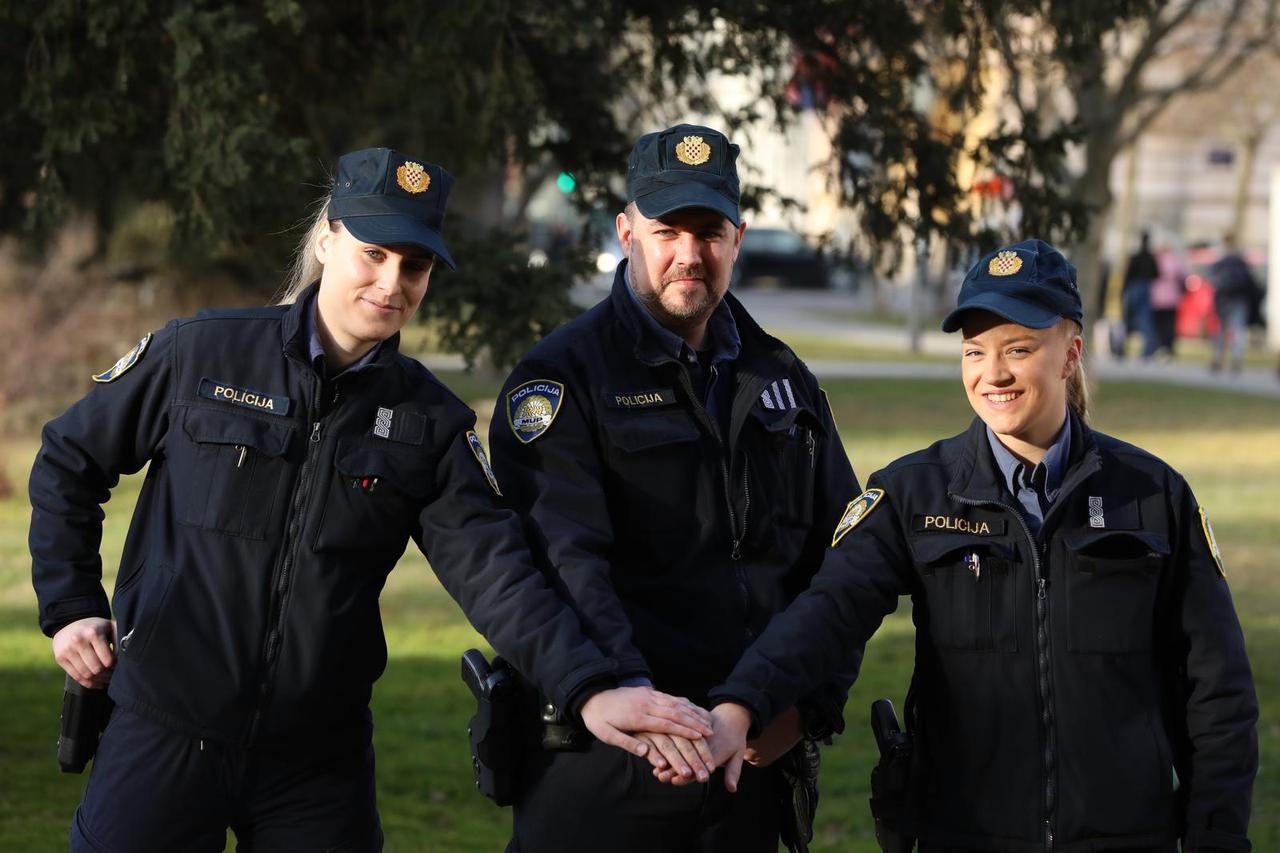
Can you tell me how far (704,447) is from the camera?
13.3 feet

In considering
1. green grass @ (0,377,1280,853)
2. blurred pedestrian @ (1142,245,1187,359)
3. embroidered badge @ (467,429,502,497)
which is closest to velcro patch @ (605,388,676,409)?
embroidered badge @ (467,429,502,497)

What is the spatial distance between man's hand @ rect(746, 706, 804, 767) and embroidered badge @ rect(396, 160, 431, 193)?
4.27 feet

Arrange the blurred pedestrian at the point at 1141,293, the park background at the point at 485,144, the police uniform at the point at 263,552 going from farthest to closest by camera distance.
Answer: the blurred pedestrian at the point at 1141,293
the park background at the point at 485,144
the police uniform at the point at 263,552

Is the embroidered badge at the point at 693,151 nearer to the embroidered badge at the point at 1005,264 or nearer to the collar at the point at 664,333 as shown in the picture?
the collar at the point at 664,333

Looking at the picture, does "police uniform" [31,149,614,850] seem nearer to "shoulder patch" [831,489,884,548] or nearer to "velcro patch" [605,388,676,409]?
"velcro patch" [605,388,676,409]

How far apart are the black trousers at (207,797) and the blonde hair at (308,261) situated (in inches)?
37.1

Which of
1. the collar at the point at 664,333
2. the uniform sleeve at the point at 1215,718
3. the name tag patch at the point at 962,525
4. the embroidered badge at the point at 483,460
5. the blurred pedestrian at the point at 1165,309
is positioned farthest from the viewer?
the blurred pedestrian at the point at 1165,309

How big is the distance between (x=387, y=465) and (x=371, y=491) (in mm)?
61

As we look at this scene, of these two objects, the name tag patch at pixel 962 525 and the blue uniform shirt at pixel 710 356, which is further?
the blue uniform shirt at pixel 710 356

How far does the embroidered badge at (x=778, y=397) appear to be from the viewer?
4.11 meters

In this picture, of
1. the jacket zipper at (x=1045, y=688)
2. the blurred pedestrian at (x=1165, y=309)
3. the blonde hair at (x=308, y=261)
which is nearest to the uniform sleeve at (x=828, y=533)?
the jacket zipper at (x=1045, y=688)

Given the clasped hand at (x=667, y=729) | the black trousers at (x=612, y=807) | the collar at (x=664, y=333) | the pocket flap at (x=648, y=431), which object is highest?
the collar at (x=664, y=333)

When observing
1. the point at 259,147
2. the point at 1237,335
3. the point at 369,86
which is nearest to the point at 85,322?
the point at 369,86

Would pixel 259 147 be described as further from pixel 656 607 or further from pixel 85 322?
pixel 85 322
